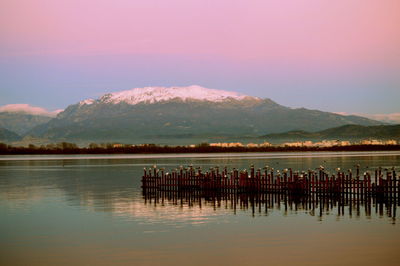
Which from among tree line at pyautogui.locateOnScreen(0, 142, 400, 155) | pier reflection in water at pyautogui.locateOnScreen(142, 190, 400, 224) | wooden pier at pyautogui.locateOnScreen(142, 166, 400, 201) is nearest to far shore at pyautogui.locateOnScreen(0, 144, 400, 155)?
tree line at pyautogui.locateOnScreen(0, 142, 400, 155)

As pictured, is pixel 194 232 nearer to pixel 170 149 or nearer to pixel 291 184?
pixel 291 184

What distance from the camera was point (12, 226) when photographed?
29.9 m

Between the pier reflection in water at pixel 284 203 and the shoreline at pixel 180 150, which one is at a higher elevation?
the shoreline at pixel 180 150

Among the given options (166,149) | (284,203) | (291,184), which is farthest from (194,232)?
(166,149)

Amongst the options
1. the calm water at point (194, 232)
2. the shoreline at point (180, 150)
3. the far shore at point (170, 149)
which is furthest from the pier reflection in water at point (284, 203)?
the far shore at point (170, 149)

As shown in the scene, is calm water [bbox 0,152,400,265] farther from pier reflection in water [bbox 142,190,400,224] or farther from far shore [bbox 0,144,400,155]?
far shore [bbox 0,144,400,155]

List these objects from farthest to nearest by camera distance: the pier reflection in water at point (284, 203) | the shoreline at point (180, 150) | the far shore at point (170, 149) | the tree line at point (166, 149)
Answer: the tree line at point (166, 149) → the far shore at point (170, 149) → the shoreline at point (180, 150) → the pier reflection in water at point (284, 203)

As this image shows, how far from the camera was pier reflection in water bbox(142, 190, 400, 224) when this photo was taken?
108 ft

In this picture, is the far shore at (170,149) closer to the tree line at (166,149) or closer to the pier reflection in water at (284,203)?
the tree line at (166,149)

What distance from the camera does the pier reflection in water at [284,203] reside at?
32912 mm

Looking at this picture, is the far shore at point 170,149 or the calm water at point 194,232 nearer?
the calm water at point 194,232

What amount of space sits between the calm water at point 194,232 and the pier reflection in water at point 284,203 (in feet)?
0.20

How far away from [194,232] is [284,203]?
→ 11006 millimetres

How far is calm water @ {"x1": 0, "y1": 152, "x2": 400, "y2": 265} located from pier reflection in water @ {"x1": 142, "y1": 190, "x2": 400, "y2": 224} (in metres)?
0.06
